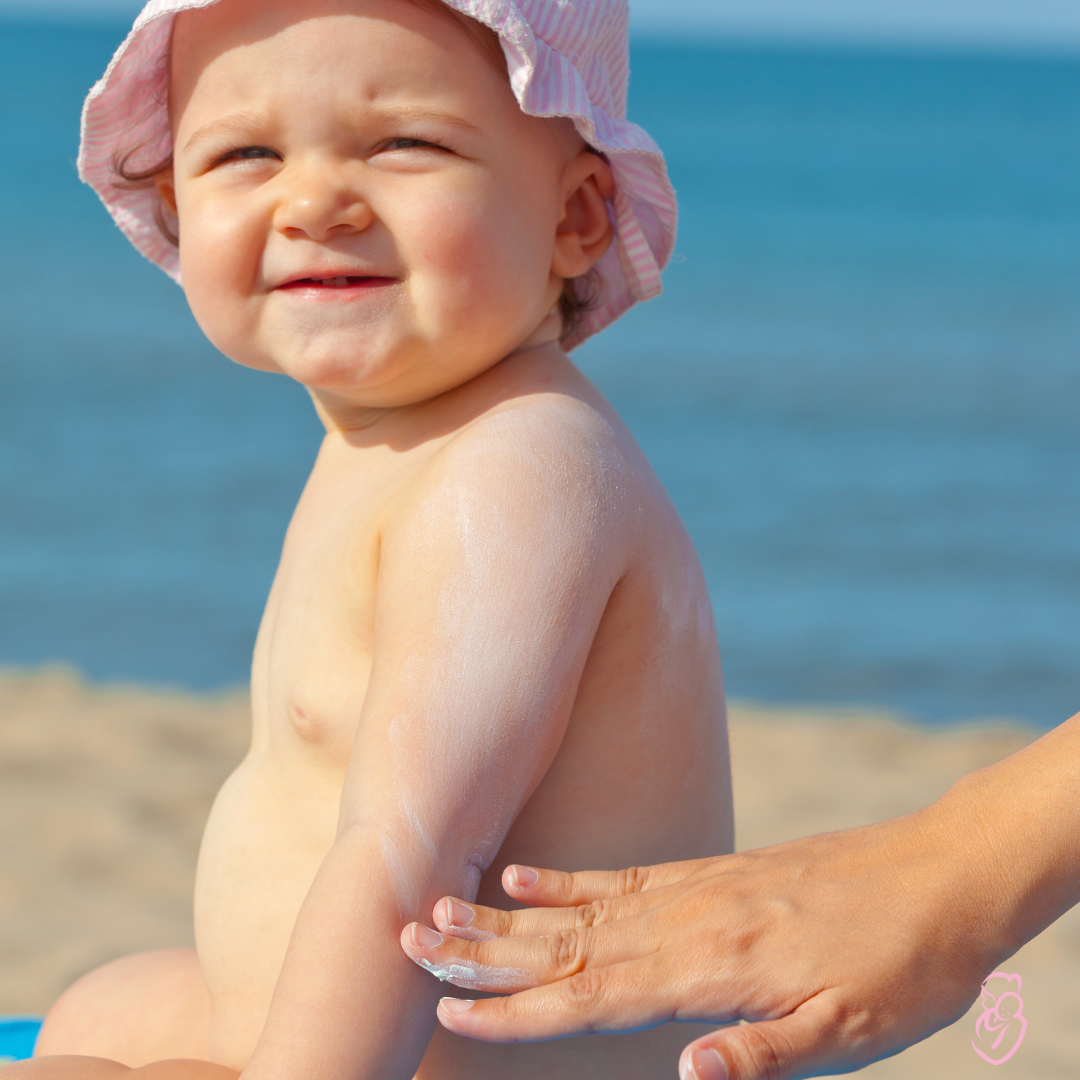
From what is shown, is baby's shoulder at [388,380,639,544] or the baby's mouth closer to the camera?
baby's shoulder at [388,380,639,544]

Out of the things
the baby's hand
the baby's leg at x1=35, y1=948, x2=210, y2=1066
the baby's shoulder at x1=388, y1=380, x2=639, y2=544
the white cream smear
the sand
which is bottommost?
the sand

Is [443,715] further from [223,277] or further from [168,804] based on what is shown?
[168,804]

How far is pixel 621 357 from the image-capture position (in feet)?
34.4

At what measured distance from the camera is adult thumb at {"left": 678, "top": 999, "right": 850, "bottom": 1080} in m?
1.13

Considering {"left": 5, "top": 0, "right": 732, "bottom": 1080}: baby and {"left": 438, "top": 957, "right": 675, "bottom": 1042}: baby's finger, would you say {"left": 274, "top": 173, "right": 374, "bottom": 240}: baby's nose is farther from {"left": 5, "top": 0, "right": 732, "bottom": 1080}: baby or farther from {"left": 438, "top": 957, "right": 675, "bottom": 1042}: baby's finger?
{"left": 438, "top": 957, "right": 675, "bottom": 1042}: baby's finger

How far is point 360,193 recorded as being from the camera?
58.0 inches

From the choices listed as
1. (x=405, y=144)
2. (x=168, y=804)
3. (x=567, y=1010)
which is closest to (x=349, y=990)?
(x=567, y=1010)

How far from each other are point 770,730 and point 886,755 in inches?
14.7

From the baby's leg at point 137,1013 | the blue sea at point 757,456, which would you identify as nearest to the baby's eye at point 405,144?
the baby's leg at point 137,1013

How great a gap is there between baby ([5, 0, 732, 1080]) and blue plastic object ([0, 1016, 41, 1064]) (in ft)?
1.60

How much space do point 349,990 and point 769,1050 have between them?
360 millimetres

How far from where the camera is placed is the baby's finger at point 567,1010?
1.19 m

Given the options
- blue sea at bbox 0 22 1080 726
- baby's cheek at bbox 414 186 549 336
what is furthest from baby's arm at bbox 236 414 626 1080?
blue sea at bbox 0 22 1080 726

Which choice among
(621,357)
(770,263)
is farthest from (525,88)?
(770,263)
